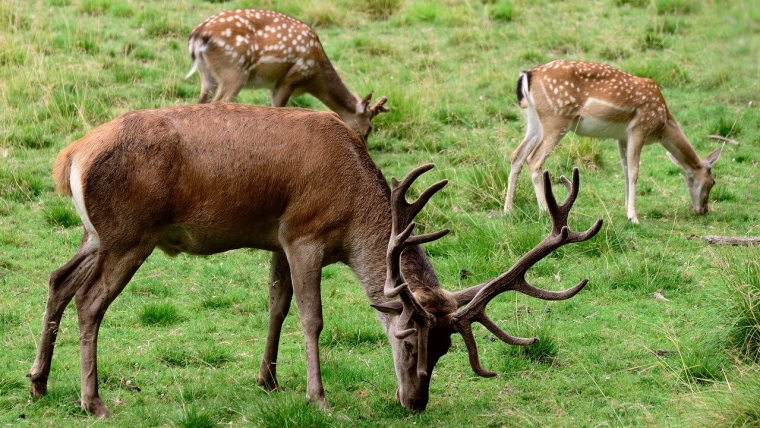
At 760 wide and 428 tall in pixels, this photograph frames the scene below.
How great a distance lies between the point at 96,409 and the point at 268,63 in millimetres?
5093

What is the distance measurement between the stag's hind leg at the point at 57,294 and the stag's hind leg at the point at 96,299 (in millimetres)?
225

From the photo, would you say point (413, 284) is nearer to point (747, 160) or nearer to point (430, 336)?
point (430, 336)

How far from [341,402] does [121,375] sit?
1286 mm

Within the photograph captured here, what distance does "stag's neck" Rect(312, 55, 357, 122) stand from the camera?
1036 cm

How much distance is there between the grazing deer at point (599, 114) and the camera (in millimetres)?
9109

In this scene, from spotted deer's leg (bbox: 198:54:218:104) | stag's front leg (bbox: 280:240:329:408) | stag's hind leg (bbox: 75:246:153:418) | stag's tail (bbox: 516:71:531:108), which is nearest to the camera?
stag's hind leg (bbox: 75:246:153:418)

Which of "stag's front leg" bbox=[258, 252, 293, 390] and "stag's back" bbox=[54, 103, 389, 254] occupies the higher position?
"stag's back" bbox=[54, 103, 389, 254]

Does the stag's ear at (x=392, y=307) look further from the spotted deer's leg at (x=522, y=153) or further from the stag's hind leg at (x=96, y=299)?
the spotted deer's leg at (x=522, y=153)

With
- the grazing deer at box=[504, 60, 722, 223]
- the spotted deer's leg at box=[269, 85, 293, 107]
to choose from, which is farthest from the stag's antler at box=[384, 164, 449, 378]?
the spotted deer's leg at box=[269, 85, 293, 107]

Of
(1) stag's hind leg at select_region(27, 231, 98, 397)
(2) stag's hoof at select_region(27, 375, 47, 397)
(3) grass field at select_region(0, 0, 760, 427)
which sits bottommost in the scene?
(3) grass field at select_region(0, 0, 760, 427)

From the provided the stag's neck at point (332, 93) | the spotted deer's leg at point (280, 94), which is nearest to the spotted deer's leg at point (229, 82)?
the spotted deer's leg at point (280, 94)

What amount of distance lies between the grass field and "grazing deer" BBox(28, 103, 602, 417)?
1.55 feet

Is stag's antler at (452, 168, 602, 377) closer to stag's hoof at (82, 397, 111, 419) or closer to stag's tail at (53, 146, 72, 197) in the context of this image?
stag's hoof at (82, 397, 111, 419)

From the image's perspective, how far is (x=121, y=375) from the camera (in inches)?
236
